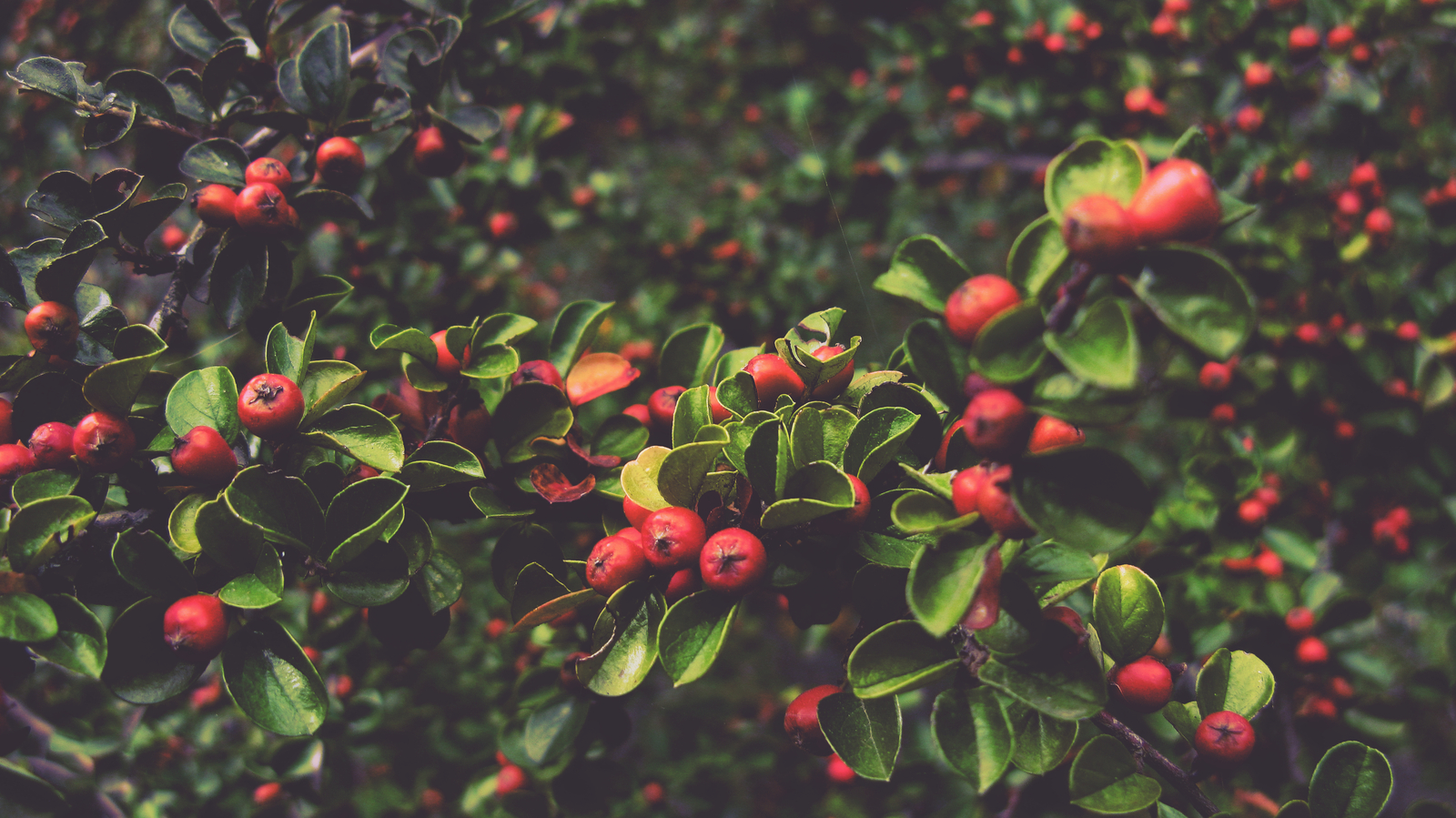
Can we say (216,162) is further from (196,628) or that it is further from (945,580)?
(945,580)

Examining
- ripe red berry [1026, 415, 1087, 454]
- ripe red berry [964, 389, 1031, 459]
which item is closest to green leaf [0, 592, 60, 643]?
ripe red berry [964, 389, 1031, 459]

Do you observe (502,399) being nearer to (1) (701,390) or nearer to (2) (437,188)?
(1) (701,390)

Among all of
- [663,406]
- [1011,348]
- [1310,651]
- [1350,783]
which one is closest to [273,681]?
[663,406]

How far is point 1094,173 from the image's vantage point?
747mm

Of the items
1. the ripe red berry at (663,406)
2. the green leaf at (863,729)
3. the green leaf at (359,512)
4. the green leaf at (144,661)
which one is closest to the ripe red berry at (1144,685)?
the green leaf at (863,729)

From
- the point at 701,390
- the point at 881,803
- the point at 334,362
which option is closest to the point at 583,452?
the point at 701,390

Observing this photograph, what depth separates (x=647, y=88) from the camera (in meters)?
4.60

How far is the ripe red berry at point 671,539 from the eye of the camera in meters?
0.90

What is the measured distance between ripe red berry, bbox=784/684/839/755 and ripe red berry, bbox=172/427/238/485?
86cm

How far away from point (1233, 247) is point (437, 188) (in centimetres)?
250

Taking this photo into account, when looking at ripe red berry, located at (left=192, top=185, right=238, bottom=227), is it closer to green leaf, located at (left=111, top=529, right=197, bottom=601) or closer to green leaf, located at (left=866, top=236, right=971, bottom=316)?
green leaf, located at (left=111, top=529, right=197, bottom=601)

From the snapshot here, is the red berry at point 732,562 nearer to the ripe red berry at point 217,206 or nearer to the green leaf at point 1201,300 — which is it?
the green leaf at point 1201,300

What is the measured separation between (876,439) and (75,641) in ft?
3.45

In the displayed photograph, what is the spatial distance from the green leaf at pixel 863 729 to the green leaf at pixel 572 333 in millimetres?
714
